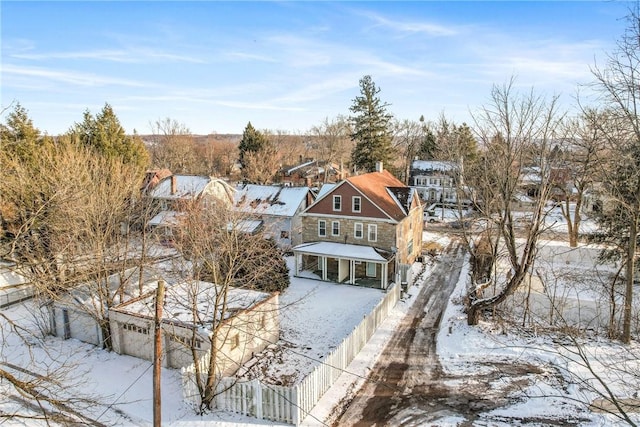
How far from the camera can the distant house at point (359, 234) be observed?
90.8 feet

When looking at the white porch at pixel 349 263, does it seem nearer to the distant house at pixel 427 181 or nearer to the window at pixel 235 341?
the window at pixel 235 341

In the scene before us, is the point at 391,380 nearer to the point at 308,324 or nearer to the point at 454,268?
the point at 308,324

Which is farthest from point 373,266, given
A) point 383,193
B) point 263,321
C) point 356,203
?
point 263,321

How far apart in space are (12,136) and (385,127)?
40.5 metres

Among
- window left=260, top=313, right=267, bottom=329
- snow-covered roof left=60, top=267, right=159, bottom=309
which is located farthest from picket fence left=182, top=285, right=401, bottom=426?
snow-covered roof left=60, top=267, right=159, bottom=309

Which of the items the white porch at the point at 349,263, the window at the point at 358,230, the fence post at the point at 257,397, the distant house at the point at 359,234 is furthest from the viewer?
the window at the point at 358,230

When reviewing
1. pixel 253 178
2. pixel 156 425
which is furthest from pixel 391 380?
pixel 253 178

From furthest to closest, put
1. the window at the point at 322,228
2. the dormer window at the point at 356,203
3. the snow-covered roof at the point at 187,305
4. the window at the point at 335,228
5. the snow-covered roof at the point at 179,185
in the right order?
1. the snow-covered roof at the point at 179,185
2. the window at the point at 322,228
3. the window at the point at 335,228
4. the dormer window at the point at 356,203
5. the snow-covered roof at the point at 187,305

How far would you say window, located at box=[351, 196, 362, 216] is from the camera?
28769 millimetres

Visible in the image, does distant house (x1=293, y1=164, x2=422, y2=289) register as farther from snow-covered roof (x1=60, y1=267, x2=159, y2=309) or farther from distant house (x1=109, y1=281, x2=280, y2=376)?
snow-covered roof (x1=60, y1=267, x2=159, y2=309)

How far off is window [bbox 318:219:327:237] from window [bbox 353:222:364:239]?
2.17 meters

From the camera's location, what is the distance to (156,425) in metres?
10.8

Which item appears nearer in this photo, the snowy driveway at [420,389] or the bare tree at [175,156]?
the snowy driveway at [420,389]

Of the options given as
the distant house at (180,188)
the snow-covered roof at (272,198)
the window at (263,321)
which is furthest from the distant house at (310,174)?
the window at (263,321)
